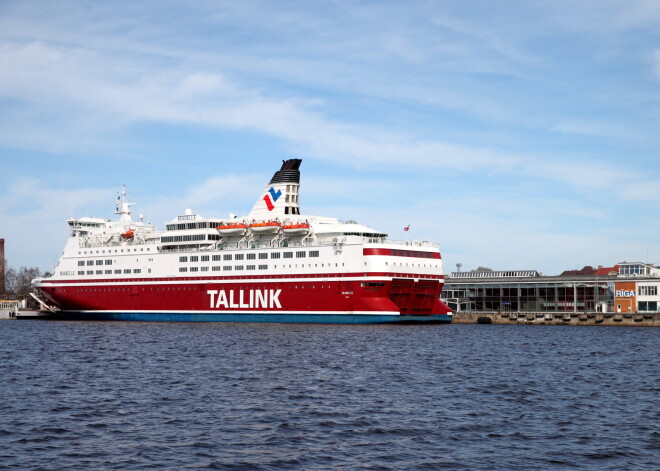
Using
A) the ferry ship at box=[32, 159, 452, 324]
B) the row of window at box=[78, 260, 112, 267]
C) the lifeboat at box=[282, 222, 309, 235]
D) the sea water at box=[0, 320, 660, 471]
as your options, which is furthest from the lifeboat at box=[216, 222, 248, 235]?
the sea water at box=[0, 320, 660, 471]

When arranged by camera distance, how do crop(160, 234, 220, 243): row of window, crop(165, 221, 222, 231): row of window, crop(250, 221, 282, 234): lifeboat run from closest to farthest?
1. crop(250, 221, 282, 234): lifeboat
2. crop(160, 234, 220, 243): row of window
3. crop(165, 221, 222, 231): row of window

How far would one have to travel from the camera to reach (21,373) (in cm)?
3703

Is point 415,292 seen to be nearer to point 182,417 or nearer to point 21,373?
point 21,373

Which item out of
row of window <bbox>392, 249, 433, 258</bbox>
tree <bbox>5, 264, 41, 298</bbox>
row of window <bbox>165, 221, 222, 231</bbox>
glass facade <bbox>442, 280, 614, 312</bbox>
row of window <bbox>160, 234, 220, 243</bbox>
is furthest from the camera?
tree <bbox>5, 264, 41, 298</bbox>

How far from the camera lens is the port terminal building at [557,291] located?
89.4m

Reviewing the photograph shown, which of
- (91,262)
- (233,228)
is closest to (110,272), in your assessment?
(91,262)

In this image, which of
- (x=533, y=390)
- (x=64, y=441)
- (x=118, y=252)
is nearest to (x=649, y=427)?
(x=533, y=390)

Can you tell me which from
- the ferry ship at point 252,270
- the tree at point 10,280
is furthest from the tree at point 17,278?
the ferry ship at point 252,270

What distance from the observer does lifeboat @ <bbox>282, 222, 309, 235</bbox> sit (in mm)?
78875

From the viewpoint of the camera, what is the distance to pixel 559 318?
90.8 metres

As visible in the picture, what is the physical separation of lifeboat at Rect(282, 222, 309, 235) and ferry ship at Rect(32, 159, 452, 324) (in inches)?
3.9

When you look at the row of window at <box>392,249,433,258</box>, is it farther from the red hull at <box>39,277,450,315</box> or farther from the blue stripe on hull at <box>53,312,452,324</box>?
the blue stripe on hull at <box>53,312,452,324</box>

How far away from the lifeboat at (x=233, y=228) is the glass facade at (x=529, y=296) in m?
33.9

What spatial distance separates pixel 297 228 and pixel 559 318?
109 feet
